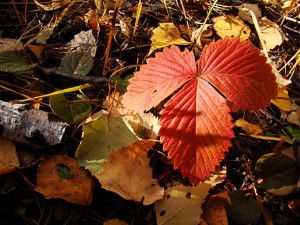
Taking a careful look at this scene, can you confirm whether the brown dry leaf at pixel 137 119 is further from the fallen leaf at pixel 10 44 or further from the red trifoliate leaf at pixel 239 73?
the fallen leaf at pixel 10 44

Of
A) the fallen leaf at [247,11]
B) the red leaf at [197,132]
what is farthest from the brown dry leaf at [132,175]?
the fallen leaf at [247,11]

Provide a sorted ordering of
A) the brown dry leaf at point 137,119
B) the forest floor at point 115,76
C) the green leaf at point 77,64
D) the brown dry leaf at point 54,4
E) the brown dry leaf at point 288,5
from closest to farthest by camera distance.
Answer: the forest floor at point 115,76 → the brown dry leaf at point 137,119 → the green leaf at point 77,64 → the brown dry leaf at point 54,4 → the brown dry leaf at point 288,5

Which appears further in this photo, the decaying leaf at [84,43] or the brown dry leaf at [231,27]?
the brown dry leaf at [231,27]

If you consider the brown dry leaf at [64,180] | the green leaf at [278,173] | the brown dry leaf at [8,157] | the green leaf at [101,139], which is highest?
the green leaf at [278,173]

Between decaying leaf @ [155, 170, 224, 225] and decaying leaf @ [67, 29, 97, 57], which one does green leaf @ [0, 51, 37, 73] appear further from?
decaying leaf @ [155, 170, 224, 225]

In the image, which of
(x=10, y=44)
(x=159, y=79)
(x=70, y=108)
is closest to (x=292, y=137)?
(x=159, y=79)

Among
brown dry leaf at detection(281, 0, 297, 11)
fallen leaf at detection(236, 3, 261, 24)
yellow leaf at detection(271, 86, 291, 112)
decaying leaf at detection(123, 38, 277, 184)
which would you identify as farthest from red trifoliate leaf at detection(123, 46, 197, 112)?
brown dry leaf at detection(281, 0, 297, 11)

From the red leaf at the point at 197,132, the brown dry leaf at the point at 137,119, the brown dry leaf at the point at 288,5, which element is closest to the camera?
the red leaf at the point at 197,132
